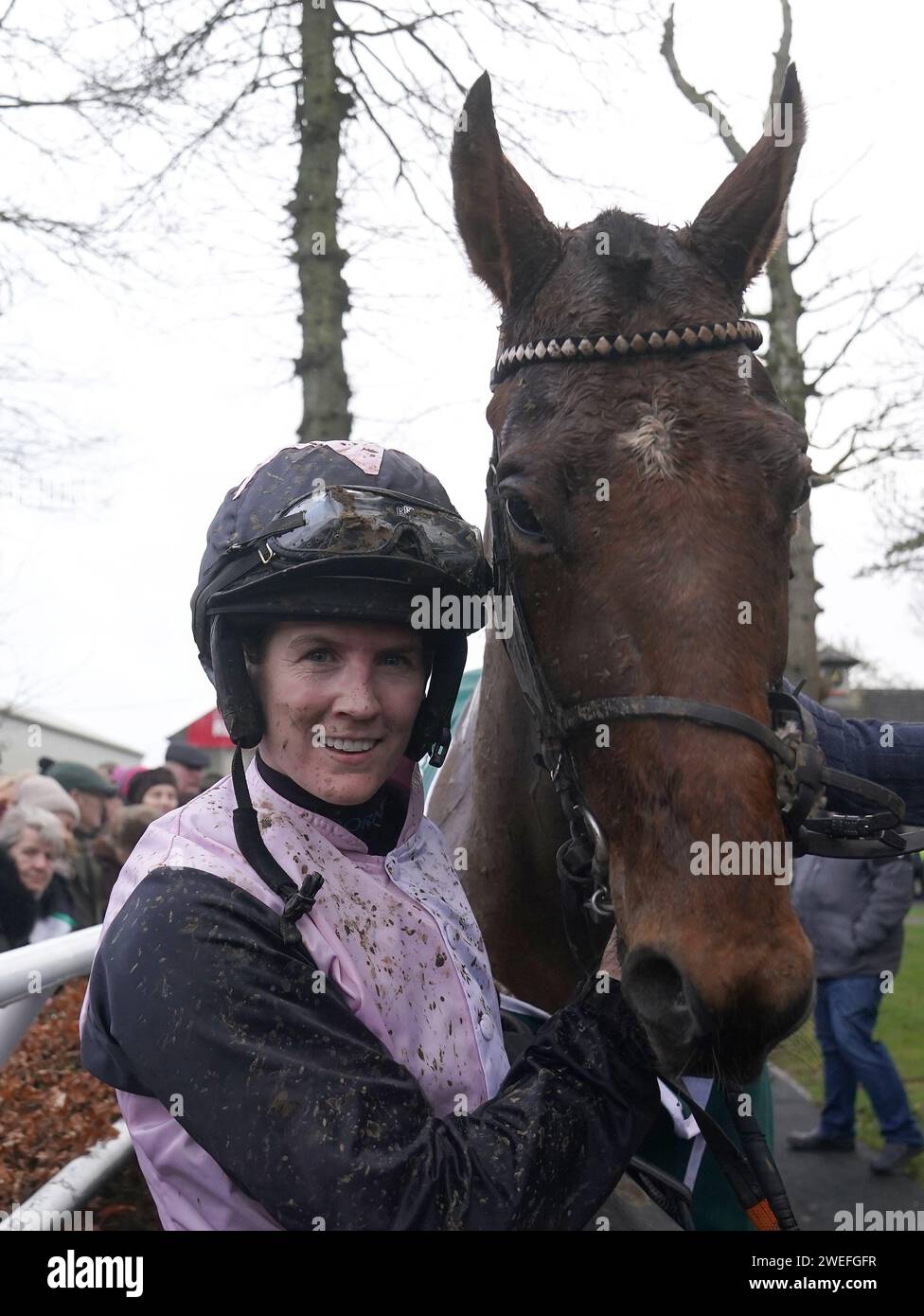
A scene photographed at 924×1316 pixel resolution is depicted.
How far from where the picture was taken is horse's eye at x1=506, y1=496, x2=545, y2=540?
1958mm

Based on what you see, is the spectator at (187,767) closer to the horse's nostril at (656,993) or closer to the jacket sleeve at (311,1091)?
the jacket sleeve at (311,1091)

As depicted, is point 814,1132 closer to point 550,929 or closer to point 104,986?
point 550,929

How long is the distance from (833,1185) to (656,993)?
207 inches

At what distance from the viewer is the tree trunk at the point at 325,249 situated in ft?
20.1

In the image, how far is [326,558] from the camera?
1919 millimetres

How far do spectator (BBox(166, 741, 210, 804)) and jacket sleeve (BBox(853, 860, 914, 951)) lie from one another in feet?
15.8

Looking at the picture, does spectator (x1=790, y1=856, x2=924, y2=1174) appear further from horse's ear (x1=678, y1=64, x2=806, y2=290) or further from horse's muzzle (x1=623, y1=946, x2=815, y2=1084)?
horse's muzzle (x1=623, y1=946, x2=815, y2=1084)

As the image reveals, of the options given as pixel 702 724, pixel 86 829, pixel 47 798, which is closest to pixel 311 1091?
pixel 702 724

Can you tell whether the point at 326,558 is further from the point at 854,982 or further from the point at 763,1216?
the point at 854,982

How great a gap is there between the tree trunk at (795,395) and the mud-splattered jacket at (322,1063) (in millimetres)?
5996

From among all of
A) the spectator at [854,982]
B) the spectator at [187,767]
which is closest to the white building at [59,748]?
the spectator at [187,767]

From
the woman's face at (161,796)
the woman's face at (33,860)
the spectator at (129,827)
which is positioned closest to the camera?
the woman's face at (33,860)

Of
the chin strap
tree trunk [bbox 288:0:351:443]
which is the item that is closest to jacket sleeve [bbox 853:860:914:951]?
tree trunk [bbox 288:0:351:443]
